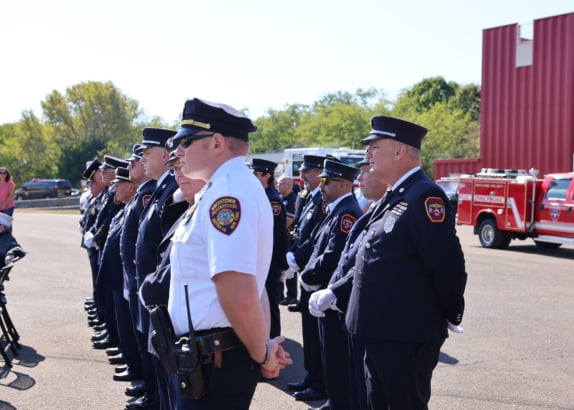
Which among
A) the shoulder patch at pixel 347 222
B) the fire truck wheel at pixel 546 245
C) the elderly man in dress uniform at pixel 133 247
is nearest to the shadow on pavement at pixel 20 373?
the elderly man in dress uniform at pixel 133 247

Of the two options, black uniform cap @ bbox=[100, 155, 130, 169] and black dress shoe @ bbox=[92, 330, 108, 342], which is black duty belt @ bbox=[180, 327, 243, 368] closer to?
black dress shoe @ bbox=[92, 330, 108, 342]

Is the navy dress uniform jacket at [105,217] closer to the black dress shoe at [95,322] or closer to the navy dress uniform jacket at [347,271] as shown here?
the black dress shoe at [95,322]

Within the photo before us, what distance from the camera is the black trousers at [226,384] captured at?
8.94 ft

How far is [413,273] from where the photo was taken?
3572mm

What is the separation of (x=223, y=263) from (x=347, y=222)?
2893mm

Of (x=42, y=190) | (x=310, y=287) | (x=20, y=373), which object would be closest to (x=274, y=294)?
(x=310, y=287)

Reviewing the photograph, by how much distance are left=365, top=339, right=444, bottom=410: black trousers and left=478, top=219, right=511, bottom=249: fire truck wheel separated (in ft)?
46.9

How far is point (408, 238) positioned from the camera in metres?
3.58

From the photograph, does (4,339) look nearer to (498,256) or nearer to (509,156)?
(498,256)

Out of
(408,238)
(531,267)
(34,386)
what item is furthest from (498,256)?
(408,238)

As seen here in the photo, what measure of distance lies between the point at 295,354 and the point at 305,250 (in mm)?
1326

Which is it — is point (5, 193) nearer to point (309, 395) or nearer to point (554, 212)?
point (309, 395)

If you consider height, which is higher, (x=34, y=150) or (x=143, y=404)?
(x=34, y=150)

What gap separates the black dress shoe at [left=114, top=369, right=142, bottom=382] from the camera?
6316mm
